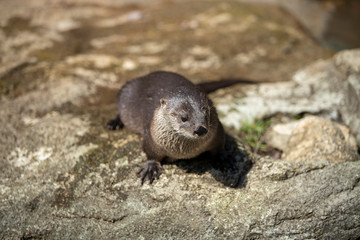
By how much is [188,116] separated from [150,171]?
1.96ft

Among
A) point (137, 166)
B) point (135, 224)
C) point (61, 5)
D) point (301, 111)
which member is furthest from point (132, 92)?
point (61, 5)

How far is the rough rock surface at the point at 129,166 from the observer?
7.55 feet

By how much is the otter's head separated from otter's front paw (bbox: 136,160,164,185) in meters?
0.41

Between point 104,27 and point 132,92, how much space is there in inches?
98.4

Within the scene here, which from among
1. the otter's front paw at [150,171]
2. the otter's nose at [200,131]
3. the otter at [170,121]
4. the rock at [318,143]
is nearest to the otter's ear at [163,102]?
the otter at [170,121]

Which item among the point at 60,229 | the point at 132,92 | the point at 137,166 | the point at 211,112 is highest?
the point at 211,112

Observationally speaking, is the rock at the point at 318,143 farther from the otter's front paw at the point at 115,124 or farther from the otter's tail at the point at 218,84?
the otter's front paw at the point at 115,124

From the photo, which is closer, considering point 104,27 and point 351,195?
point 351,195

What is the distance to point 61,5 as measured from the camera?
5.80 m

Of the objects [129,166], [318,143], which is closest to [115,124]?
[129,166]

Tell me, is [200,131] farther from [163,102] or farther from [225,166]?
[225,166]

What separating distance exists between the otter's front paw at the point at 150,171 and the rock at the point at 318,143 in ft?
3.52

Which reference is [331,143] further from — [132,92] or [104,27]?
[104,27]

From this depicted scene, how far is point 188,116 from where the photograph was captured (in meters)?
2.23
